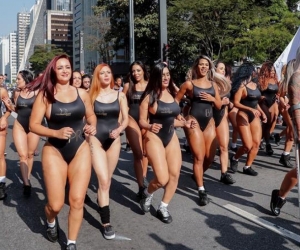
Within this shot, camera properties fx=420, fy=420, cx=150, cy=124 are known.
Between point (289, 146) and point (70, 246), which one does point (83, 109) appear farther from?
point (289, 146)

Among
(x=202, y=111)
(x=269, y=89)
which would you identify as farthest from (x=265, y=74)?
(x=202, y=111)

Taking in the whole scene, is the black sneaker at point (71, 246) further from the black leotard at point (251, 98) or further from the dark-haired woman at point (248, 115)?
the black leotard at point (251, 98)

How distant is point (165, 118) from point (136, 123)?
1185mm

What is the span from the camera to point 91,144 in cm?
461

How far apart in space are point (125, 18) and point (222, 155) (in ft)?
95.2

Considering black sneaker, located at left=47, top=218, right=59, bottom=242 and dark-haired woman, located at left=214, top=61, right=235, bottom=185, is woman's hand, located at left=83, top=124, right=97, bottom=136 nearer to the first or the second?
black sneaker, located at left=47, top=218, right=59, bottom=242

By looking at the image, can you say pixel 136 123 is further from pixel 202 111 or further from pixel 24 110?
pixel 24 110

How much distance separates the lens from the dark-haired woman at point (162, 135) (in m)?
4.77

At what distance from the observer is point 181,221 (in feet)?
15.9

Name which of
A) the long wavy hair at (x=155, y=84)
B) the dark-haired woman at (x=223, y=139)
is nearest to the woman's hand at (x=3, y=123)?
Result: the long wavy hair at (x=155, y=84)

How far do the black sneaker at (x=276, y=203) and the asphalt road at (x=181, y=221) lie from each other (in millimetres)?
87

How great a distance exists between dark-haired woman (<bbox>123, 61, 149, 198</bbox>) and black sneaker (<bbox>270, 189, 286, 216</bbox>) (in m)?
1.77

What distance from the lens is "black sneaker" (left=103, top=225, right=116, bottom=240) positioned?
14.3 ft

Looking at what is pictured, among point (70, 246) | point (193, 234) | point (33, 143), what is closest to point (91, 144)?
point (70, 246)
